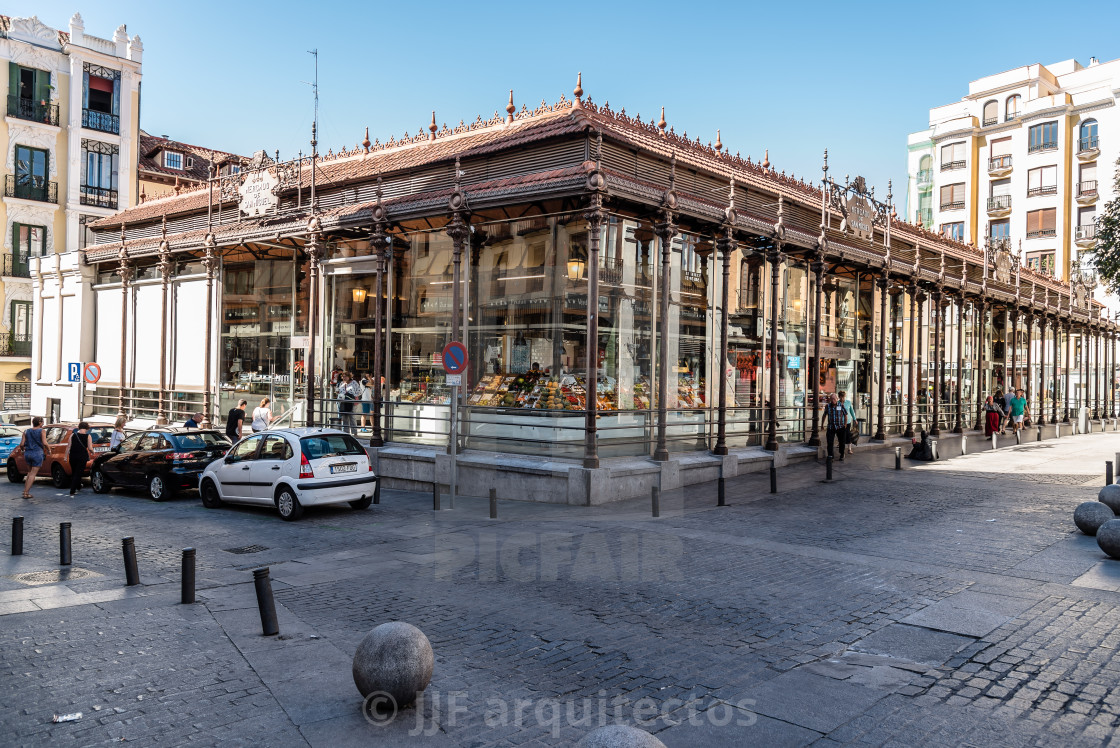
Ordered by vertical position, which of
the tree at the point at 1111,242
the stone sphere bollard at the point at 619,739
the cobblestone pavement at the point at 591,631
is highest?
the tree at the point at 1111,242

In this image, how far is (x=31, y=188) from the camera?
40.5 metres

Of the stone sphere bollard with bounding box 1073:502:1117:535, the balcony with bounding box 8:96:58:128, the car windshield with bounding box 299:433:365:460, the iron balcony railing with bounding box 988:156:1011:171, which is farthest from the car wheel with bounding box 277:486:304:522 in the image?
the iron balcony railing with bounding box 988:156:1011:171

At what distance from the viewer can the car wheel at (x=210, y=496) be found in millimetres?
16094

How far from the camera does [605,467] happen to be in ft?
51.1

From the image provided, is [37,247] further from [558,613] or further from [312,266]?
[558,613]

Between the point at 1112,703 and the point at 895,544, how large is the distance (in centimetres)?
593

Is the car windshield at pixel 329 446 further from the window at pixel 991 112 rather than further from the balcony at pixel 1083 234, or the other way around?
the window at pixel 991 112

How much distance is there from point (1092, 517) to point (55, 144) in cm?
4680

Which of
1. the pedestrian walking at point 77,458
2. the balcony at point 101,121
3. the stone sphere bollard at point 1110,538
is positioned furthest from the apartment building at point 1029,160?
the balcony at point 101,121

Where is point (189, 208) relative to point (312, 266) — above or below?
above

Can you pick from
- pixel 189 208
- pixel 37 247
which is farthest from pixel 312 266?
pixel 37 247

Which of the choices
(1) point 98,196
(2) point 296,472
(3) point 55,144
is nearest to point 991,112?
(1) point 98,196

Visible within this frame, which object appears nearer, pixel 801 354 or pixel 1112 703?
pixel 1112 703

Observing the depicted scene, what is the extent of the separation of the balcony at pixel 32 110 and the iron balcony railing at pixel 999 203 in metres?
59.9
